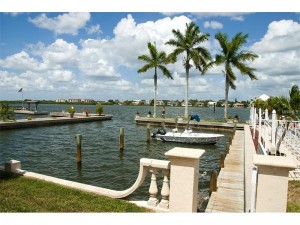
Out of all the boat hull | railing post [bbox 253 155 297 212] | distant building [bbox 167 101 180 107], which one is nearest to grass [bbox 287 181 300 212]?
railing post [bbox 253 155 297 212]

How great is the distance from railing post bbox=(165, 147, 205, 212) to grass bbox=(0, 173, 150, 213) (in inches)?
41.3

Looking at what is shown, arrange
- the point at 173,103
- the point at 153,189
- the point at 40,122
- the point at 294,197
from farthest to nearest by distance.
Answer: the point at 173,103
the point at 40,122
the point at 294,197
the point at 153,189

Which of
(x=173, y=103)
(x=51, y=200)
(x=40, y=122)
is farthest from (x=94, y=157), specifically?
(x=173, y=103)

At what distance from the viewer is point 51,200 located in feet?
21.8

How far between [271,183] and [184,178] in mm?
1578

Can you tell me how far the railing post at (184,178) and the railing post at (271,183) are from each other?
1.14m

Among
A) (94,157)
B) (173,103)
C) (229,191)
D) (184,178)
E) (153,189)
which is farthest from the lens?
(173,103)

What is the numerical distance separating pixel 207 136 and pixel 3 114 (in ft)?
81.6

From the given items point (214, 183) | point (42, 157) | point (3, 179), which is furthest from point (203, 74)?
point (3, 179)

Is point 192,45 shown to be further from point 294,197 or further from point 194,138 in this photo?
point 294,197

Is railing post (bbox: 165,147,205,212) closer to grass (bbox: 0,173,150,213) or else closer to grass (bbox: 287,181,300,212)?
grass (bbox: 0,173,150,213)

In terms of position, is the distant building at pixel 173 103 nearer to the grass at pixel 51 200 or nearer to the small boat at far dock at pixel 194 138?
the small boat at far dock at pixel 194 138

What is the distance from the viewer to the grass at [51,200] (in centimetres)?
612

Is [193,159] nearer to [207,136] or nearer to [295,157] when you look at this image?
[295,157]
